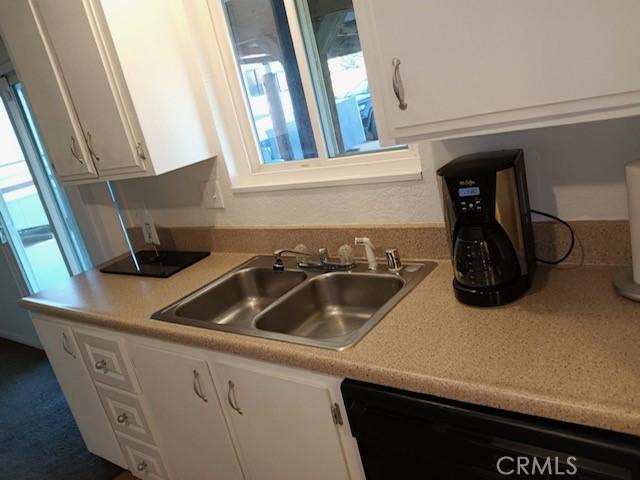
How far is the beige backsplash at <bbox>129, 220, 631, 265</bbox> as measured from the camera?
1.28 meters

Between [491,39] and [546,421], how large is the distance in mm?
731

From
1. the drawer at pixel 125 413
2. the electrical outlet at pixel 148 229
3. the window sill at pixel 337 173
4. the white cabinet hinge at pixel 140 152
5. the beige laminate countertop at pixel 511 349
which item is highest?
the white cabinet hinge at pixel 140 152

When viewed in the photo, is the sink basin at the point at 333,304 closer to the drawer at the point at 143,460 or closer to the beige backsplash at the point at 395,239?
the beige backsplash at the point at 395,239

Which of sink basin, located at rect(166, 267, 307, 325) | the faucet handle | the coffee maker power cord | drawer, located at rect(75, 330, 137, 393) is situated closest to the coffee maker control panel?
the coffee maker power cord

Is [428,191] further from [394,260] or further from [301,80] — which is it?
[301,80]

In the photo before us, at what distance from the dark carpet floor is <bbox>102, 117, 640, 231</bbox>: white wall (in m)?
1.26

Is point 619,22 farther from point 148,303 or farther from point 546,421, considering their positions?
point 148,303

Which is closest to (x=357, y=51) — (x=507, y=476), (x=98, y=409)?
(x=507, y=476)

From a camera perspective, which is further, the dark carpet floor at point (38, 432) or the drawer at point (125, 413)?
the dark carpet floor at point (38, 432)

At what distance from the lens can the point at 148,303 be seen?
5.69 ft

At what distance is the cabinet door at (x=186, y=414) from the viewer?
1.52 metres

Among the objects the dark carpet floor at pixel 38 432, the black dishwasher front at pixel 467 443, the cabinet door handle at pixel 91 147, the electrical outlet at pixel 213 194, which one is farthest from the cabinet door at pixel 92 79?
the dark carpet floor at pixel 38 432

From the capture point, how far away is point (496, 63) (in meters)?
0.97

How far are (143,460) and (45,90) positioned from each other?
1534mm
